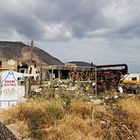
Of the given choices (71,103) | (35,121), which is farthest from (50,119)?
(71,103)

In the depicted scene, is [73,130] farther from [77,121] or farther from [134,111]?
[134,111]

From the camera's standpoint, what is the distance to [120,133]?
6.54 m

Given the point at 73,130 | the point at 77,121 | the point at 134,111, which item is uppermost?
the point at 134,111

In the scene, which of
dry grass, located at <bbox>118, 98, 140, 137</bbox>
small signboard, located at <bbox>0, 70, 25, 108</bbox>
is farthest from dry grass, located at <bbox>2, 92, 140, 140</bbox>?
small signboard, located at <bbox>0, 70, 25, 108</bbox>

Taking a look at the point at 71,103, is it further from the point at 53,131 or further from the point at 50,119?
the point at 53,131

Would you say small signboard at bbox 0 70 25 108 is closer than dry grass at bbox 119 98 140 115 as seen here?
No

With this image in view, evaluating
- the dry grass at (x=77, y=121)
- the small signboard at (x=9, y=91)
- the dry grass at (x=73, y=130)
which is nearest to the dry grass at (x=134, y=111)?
the dry grass at (x=77, y=121)

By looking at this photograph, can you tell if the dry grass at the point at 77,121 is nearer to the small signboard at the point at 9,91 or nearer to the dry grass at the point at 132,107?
the dry grass at the point at 132,107

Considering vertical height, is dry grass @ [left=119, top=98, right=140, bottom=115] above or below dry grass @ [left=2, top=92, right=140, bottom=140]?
above

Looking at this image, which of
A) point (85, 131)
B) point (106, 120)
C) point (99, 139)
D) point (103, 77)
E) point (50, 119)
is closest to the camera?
point (99, 139)

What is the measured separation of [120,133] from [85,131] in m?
0.69

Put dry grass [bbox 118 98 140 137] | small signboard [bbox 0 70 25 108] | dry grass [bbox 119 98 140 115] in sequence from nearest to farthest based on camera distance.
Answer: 1. dry grass [bbox 118 98 140 137]
2. dry grass [bbox 119 98 140 115]
3. small signboard [bbox 0 70 25 108]

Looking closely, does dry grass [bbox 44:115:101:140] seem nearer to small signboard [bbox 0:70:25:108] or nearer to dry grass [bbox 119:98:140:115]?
dry grass [bbox 119:98:140:115]

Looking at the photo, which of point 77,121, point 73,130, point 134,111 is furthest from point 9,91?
point 73,130
